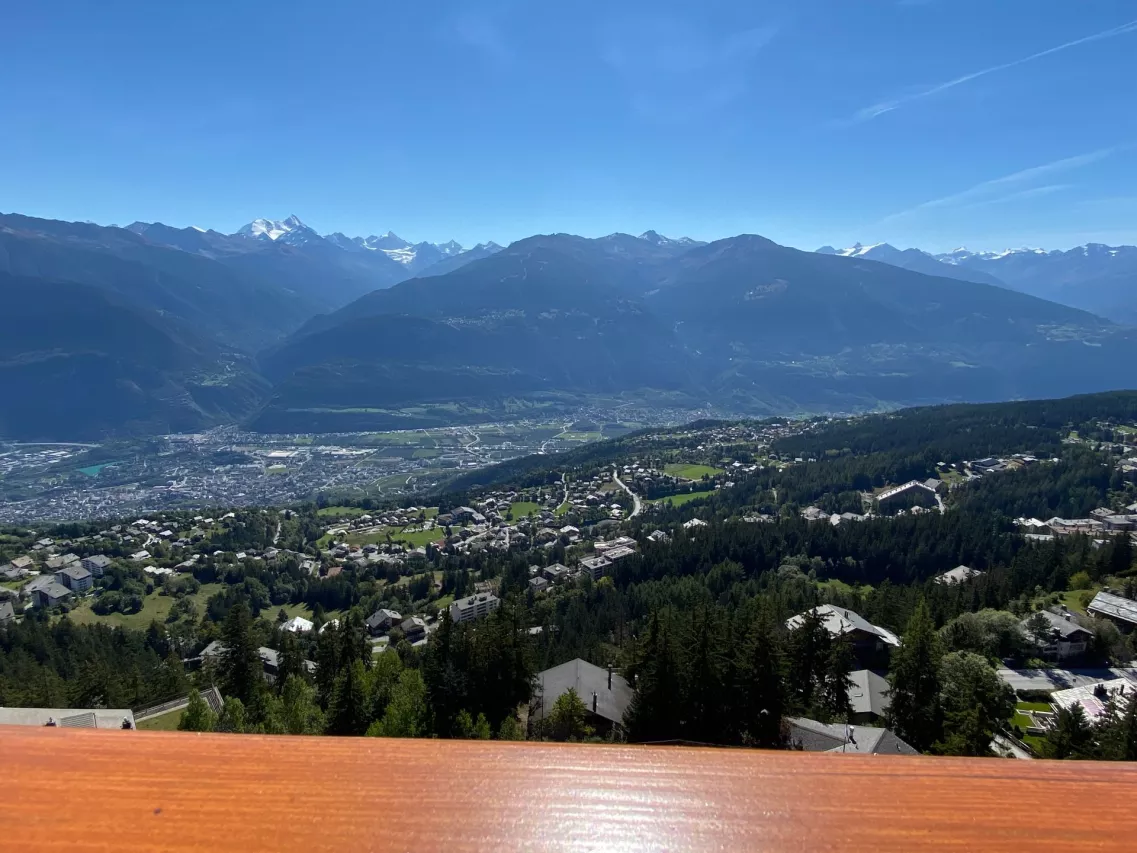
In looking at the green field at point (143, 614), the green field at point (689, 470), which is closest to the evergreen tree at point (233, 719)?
the green field at point (143, 614)

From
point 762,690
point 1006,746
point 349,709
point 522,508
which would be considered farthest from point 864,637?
point 522,508

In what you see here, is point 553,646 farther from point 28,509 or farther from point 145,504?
point 28,509

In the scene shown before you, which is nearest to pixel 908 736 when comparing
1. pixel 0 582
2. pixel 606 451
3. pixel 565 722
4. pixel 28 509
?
pixel 565 722

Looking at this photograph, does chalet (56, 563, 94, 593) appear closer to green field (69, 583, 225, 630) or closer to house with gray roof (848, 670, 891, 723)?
green field (69, 583, 225, 630)

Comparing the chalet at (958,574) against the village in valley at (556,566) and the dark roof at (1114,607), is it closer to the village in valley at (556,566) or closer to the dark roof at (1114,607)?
the village in valley at (556,566)

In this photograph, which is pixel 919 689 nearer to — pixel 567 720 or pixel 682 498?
pixel 567 720

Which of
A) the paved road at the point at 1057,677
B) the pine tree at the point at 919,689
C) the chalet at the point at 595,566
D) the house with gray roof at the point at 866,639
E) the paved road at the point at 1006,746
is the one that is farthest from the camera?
the chalet at the point at 595,566
